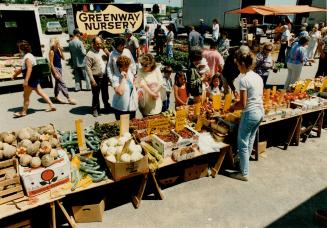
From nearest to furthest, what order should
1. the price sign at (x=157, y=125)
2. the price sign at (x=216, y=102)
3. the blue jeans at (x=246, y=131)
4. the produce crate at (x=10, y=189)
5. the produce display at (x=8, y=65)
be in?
the produce crate at (x=10, y=189) < the blue jeans at (x=246, y=131) < the price sign at (x=157, y=125) < the price sign at (x=216, y=102) < the produce display at (x=8, y=65)

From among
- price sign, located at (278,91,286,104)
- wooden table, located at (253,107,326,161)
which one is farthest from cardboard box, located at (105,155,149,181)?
price sign, located at (278,91,286,104)

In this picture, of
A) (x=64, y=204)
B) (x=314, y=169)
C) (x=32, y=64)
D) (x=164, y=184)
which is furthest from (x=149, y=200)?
(x=32, y=64)

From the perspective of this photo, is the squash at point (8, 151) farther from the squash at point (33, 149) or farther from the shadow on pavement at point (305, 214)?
the shadow on pavement at point (305, 214)

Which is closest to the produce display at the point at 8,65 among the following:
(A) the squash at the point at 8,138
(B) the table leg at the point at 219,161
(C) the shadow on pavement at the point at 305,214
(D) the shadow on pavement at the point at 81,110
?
(D) the shadow on pavement at the point at 81,110

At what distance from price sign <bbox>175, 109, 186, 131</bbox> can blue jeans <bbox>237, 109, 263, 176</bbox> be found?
95cm

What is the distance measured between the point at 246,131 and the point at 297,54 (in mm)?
4981

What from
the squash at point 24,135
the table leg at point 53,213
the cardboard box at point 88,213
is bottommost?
the cardboard box at point 88,213

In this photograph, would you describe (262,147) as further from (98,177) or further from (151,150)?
(98,177)

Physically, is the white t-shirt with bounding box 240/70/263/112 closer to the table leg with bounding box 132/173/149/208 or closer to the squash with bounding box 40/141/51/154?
the table leg with bounding box 132/173/149/208

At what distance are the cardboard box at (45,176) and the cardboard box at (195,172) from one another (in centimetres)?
204

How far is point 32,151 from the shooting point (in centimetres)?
386

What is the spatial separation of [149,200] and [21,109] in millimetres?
5773

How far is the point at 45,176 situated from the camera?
3652 millimetres

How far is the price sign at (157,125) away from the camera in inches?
188
